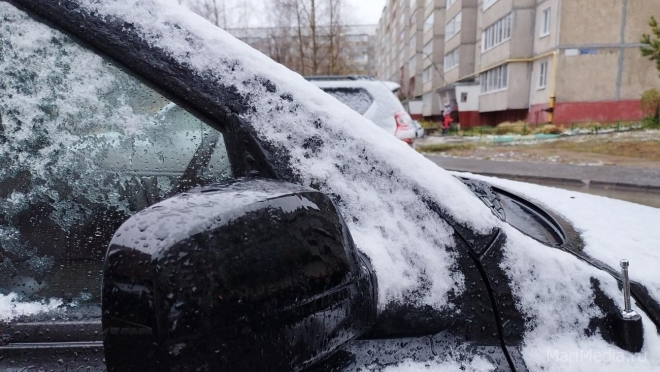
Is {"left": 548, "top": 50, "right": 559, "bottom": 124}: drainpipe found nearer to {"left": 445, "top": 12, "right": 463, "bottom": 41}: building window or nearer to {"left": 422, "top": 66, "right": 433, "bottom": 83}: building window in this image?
{"left": 445, "top": 12, "right": 463, "bottom": 41}: building window

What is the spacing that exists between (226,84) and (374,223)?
0.43 metres

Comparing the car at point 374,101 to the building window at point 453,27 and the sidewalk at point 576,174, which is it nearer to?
the sidewalk at point 576,174

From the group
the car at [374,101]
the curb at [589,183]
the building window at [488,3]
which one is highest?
the building window at [488,3]

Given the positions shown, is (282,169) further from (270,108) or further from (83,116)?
(83,116)

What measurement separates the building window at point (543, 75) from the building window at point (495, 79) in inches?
86.5

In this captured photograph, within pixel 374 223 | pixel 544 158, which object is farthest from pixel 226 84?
pixel 544 158

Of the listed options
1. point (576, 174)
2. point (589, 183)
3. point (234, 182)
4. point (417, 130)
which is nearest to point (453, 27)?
point (417, 130)

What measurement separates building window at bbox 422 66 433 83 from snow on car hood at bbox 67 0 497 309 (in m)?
50.5

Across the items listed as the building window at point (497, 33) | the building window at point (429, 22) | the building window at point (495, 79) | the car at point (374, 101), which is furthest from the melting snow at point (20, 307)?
the building window at point (429, 22)

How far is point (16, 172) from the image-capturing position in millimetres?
1033

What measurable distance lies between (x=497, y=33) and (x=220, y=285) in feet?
109

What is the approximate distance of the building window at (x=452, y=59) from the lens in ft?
131

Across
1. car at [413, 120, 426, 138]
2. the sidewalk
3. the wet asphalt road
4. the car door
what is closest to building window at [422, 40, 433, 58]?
car at [413, 120, 426, 138]

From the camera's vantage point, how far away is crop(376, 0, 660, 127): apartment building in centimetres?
2341
